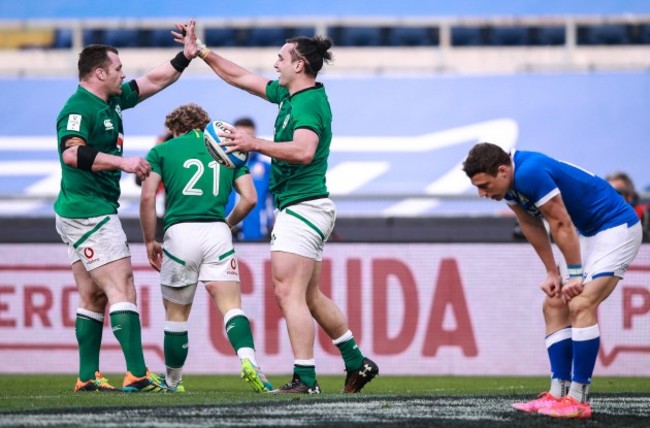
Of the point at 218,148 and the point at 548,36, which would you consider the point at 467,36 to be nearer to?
the point at 548,36

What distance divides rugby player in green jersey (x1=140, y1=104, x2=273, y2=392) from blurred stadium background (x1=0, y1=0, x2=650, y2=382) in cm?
354

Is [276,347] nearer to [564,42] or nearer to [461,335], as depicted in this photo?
[461,335]

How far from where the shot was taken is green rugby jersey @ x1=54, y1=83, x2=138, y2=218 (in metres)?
8.30

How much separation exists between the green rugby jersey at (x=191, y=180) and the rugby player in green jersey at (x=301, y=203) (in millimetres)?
438

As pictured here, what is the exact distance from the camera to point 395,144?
69.2 ft

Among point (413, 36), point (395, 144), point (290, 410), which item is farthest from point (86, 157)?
point (413, 36)

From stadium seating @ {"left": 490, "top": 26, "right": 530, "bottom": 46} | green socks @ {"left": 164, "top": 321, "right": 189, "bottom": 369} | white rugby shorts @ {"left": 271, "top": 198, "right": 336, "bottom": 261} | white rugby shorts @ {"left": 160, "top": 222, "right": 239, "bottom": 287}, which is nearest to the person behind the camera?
white rugby shorts @ {"left": 271, "top": 198, "right": 336, "bottom": 261}

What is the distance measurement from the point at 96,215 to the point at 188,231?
622 mm

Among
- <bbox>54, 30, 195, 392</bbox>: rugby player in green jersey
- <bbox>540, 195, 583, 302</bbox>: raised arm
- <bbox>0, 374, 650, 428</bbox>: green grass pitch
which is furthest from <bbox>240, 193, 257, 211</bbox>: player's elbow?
<bbox>540, 195, 583, 302</bbox>: raised arm

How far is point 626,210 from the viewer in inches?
290

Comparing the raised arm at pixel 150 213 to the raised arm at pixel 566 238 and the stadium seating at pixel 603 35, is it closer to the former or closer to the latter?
the raised arm at pixel 566 238

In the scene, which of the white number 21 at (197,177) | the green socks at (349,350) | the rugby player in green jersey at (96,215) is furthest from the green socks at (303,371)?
the white number 21 at (197,177)

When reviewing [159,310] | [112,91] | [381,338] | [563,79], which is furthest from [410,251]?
[563,79]

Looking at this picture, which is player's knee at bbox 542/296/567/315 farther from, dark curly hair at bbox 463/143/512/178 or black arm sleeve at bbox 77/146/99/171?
black arm sleeve at bbox 77/146/99/171
